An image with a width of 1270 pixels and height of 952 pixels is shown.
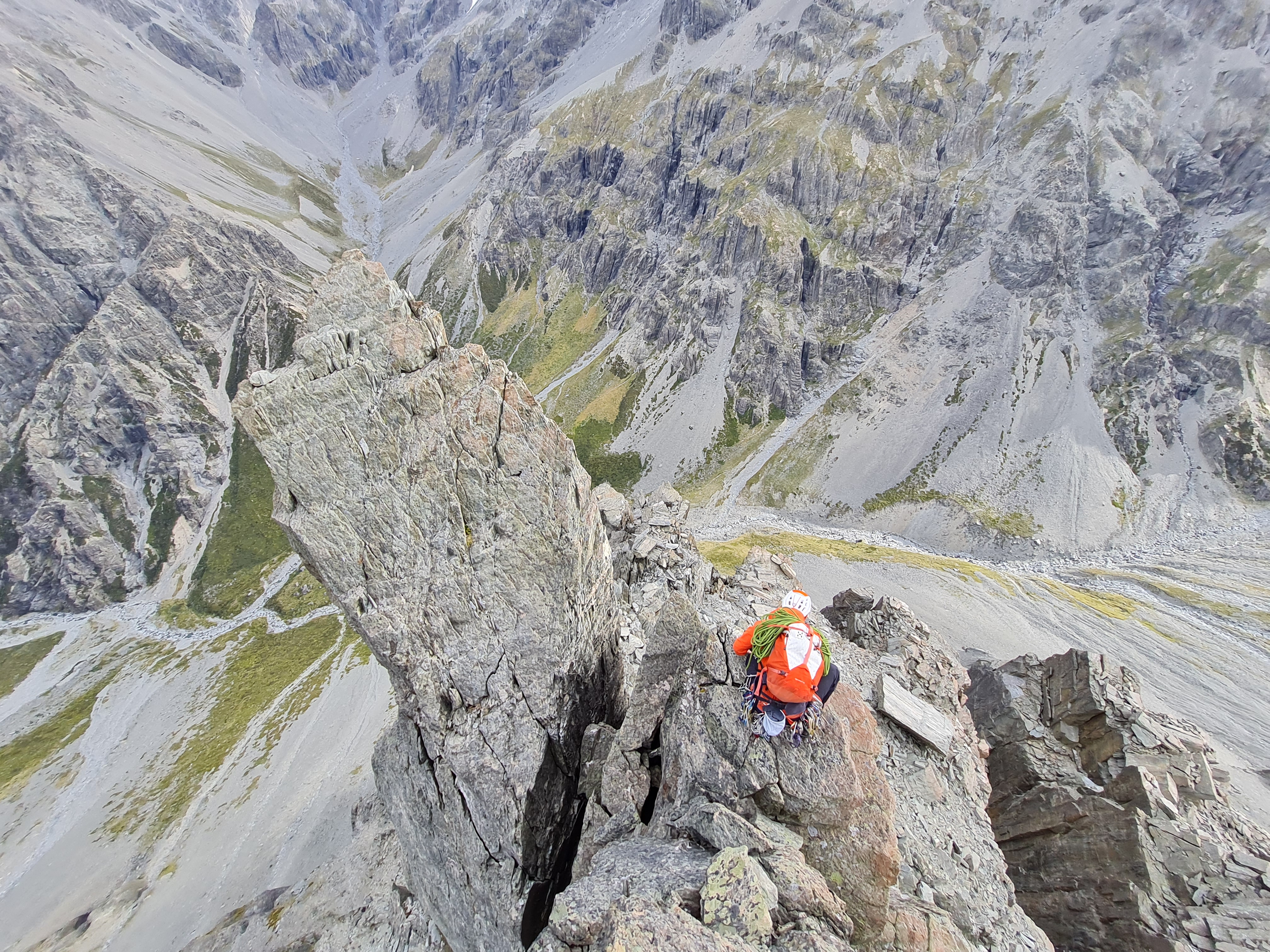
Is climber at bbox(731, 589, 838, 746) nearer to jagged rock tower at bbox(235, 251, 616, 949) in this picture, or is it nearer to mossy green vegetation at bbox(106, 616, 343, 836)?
jagged rock tower at bbox(235, 251, 616, 949)

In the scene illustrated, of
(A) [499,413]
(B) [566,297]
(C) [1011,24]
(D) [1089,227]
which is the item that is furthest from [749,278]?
(A) [499,413]

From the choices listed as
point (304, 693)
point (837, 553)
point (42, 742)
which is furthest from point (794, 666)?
point (42, 742)

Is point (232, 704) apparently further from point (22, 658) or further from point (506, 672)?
point (506, 672)

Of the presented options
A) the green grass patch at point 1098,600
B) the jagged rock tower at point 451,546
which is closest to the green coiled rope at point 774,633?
the jagged rock tower at point 451,546

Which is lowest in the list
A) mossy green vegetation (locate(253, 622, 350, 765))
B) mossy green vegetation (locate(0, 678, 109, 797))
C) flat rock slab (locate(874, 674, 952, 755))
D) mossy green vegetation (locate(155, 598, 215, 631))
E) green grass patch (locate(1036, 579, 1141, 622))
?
Answer: green grass patch (locate(1036, 579, 1141, 622))

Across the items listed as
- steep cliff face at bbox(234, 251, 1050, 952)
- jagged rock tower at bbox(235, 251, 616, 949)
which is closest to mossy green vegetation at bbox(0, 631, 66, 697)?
steep cliff face at bbox(234, 251, 1050, 952)

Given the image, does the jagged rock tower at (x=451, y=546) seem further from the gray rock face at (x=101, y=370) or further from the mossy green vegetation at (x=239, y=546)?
the gray rock face at (x=101, y=370)
